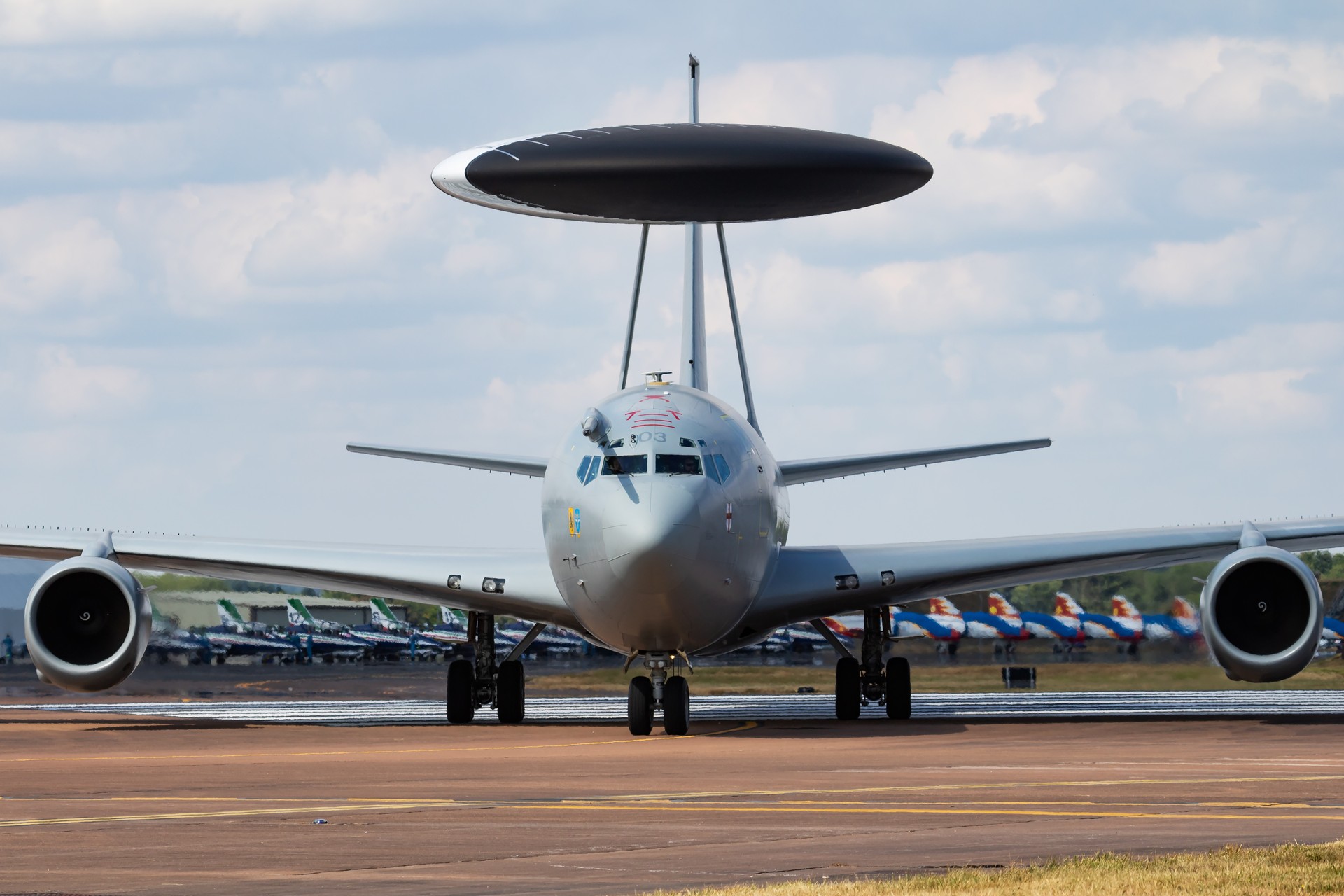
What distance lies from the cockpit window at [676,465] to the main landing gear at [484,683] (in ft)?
19.5

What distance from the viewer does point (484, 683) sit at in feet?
87.0

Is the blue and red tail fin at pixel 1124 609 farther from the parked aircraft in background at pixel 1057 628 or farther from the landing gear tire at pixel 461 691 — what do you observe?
the landing gear tire at pixel 461 691

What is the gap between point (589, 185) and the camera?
2903 cm

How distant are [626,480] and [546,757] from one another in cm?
430

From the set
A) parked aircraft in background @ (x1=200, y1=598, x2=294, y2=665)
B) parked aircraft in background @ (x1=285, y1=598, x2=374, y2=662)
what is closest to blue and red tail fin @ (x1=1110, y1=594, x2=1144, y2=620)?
parked aircraft in background @ (x1=200, y1=598, x2=294, y2=665)

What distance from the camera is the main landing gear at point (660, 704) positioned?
21703 mm

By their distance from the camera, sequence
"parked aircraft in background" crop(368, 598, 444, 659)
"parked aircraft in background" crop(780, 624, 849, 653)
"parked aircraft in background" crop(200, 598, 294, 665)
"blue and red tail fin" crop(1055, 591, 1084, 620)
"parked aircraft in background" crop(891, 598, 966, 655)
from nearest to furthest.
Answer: "parked aircraft in background" crop(200, 598, 294, 665) < "blue and red tail fin" crop(1055, 591, 1084, 620) < "parked aircraft in background" crop(891, 598, 966, 655) < "parked aircraft in background" crop(780, 624, 849, 653) < "parked aircraft in background" crop(368, 598, 444, 659)

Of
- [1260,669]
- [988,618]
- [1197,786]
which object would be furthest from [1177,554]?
[988,618]

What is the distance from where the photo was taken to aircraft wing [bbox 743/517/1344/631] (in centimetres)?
2431

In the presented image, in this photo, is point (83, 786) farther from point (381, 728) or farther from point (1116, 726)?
point (1116, 726)

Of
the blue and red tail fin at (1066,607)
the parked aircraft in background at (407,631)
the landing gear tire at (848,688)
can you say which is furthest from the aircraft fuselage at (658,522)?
the parked aircraft in background at (407,631)

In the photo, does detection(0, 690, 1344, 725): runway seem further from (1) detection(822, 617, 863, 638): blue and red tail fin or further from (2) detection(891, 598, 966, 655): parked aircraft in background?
(1) detection(822, 617, 863, 638): blue and red tail fin

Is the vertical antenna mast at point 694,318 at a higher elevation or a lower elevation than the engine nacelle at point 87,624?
higher

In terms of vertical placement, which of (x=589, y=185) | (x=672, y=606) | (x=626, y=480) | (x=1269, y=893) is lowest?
(x=1269, y=893)
